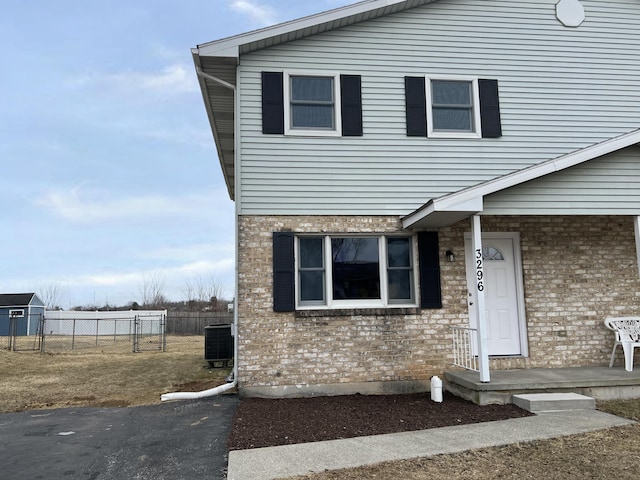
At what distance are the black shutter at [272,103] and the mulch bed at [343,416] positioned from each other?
424cm

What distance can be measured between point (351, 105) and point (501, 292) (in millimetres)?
3973

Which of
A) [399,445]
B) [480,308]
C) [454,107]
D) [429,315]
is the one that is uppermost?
[454,107]

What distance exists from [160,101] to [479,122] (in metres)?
21.9

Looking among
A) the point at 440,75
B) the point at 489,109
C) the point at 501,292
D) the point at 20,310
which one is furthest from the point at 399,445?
the point at 20,310

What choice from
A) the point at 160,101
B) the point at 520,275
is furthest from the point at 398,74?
the point at 160,101

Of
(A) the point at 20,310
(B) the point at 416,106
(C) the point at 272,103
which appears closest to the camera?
(C) the point at 272,103

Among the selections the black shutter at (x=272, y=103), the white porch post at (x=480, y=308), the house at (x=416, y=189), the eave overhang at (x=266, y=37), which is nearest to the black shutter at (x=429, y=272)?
the house at (x=416, y=189)

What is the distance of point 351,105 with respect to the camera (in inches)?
Answer: 321

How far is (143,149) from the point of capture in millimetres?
27547

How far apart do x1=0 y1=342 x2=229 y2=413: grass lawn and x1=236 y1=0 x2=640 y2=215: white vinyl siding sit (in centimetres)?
392

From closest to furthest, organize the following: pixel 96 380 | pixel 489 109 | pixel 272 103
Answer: pixel 272 103, pixel 489 109, pixel 96 380

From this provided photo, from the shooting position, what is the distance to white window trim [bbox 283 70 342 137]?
8.02m

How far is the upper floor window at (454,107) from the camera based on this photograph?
836 cm

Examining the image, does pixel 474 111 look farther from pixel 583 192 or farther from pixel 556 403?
pixel 556 403
